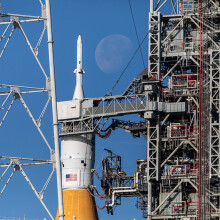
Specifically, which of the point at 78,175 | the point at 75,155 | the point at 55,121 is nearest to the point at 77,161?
the point at 75,155

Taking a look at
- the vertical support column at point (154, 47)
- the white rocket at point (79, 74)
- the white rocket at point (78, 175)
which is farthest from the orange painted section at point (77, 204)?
the vertical support column at point (154, 47)

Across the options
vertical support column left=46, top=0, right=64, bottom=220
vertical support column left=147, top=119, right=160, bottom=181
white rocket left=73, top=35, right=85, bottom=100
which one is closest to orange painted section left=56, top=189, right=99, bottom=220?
vertical support column left=147, top=119, right=160, bottom=181

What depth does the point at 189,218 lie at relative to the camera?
3260 inches

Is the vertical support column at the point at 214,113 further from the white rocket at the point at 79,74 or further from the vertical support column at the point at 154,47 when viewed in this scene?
the white rocket at the point at 79,74

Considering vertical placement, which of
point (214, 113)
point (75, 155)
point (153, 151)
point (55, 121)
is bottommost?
point (75, 155)

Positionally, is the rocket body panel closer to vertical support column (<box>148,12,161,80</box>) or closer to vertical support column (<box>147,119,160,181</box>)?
vertical support column (<box>147,119,160,181</box>)

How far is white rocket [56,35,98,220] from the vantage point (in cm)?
8969

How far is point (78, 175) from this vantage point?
8969 centimetres

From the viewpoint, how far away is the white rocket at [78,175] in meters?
89.7

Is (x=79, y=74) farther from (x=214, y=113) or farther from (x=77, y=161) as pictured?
(x=214, y=113)

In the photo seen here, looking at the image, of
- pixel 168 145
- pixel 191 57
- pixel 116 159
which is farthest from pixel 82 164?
pixel 191 57

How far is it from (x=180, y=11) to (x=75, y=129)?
619 inches

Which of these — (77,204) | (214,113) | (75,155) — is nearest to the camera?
(214,113)

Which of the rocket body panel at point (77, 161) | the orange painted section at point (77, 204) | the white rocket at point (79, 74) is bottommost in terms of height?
the orange painted section at point (77, 204)
